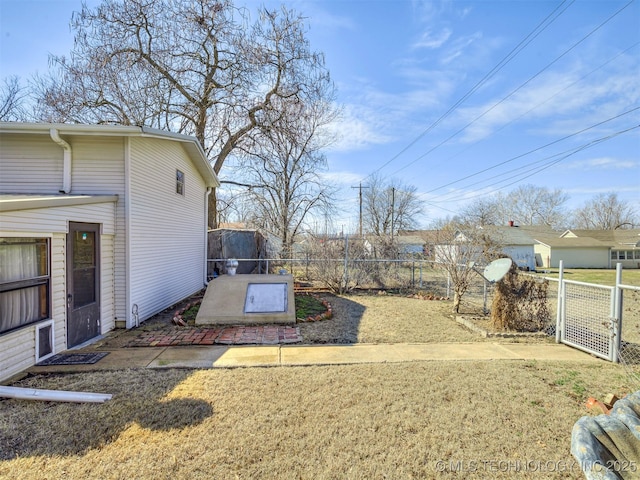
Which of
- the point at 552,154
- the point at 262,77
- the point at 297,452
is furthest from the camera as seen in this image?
the point at 552,154

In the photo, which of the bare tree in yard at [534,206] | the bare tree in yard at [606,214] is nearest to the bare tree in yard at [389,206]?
the bare tree in yard at [534,206]

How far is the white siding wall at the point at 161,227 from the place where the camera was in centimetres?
607

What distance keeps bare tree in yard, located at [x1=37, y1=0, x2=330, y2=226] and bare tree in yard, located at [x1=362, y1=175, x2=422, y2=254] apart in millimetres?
17644

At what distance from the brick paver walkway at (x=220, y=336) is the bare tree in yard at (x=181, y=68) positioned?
10.6 metres

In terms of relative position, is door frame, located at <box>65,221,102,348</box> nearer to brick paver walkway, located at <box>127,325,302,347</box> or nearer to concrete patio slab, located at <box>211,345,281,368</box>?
brick paver walkway, located at <box>127,325,302,347</box>

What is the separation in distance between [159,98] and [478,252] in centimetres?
1348

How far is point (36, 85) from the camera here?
490 inches

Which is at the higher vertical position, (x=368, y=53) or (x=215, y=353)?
(x=368, y=53)

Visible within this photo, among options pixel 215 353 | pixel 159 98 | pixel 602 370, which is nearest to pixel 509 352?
pixel 602 370

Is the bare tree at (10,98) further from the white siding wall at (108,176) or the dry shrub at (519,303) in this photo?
the dry shrub at (519,303)

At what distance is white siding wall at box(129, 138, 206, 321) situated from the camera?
6074 millimetres

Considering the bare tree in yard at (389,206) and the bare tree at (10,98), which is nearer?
the bare tree at (10,98)

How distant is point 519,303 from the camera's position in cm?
604

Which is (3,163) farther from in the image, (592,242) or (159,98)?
(592,242)
